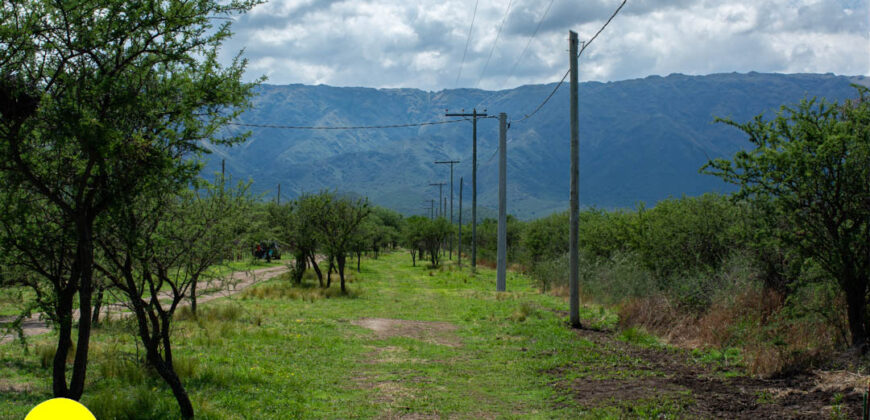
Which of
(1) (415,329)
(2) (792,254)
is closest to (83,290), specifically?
(2) (792,254)

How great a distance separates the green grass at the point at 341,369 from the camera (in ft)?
27.3

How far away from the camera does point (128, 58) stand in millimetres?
6430

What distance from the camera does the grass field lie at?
834 cm

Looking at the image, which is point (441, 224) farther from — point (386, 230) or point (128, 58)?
point (128, 58)

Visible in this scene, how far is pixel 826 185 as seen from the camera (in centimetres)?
964

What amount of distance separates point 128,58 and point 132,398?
4.66 metres

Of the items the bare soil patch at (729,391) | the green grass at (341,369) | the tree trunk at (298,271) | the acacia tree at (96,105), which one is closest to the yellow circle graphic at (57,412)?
the acacia tree at (96,105)

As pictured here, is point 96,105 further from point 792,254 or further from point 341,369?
point 792,254

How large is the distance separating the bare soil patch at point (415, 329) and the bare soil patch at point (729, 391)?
481cm

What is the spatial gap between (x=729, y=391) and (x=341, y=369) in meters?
6.73

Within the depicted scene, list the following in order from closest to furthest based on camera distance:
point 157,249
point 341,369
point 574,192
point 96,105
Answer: point 96,105 → point 157,249 → point 341,369 → point 574,192

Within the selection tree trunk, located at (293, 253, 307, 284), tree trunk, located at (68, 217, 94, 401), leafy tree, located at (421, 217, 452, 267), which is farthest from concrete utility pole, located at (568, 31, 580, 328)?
leafy tree, located at (421, 217, 452, 267)

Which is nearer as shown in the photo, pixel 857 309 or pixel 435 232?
pixel 857 309

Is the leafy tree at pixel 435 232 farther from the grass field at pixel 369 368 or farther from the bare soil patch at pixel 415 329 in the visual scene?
the bare soil patch at pixel 415 329
